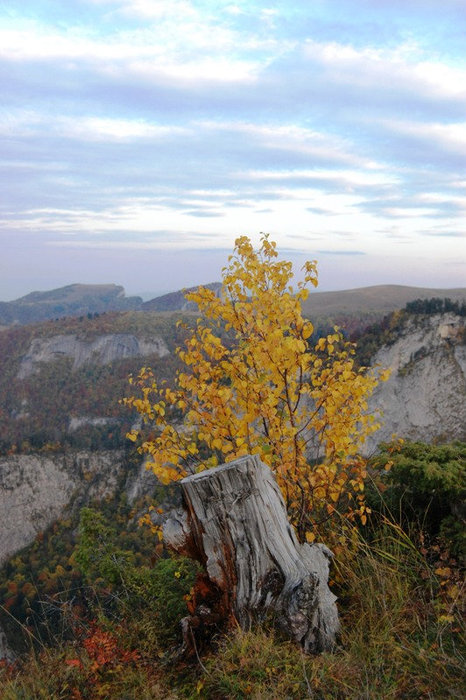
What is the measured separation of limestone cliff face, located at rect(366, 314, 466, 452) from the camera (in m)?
78.6

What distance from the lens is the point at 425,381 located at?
8319 centimetres

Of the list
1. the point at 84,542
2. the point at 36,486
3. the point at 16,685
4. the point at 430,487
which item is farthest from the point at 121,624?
the point at 36,486

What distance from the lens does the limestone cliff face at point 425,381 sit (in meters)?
78.6

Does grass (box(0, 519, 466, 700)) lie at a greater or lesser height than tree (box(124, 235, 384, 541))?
lesser

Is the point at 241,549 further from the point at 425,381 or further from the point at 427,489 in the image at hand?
the point at 425,381

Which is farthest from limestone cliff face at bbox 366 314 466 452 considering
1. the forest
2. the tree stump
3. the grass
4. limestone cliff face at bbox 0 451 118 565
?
the tree stump

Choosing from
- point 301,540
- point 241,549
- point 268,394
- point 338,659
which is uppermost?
point 268,394

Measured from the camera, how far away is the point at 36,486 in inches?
3907

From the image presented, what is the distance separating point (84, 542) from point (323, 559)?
6.24 metres

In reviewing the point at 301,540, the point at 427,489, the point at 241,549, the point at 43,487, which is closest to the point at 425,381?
the point at 43,487

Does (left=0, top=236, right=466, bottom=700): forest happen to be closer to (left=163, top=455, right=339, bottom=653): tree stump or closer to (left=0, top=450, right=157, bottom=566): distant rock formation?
(left=163, top=455, right=339, bottom=653): tree stump

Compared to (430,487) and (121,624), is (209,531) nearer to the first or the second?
(121,624)

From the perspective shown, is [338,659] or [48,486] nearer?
[338,659]

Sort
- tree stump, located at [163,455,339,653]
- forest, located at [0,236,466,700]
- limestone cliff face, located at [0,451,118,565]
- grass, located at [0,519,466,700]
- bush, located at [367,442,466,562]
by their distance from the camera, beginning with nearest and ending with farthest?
1. grass, located at [0,519,466,700]
2. forest, located at [0,236,466,700]
3. tree stump, located at [163,455,339,653]
4. bush, located at [367,442,466,562]
5. limestone cliff face, located at [0,451,118,565]
